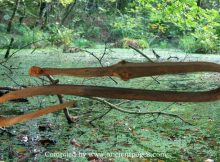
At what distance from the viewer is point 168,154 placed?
1.84 meters

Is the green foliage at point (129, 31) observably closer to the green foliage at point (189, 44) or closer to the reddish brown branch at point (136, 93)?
the green foliage at point (189, 44)

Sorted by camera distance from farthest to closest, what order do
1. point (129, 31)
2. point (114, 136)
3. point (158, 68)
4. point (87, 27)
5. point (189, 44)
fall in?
point (87, 27), point (129, 31), point (189, 44), point (114, 136), point (158, 68)

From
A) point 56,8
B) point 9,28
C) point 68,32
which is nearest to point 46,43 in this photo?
point 68,32

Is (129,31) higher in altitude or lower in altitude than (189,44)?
lower

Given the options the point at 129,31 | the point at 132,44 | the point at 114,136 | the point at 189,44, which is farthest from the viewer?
the point at 129,31

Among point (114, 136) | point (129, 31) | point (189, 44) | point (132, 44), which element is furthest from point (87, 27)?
point (114, 136)

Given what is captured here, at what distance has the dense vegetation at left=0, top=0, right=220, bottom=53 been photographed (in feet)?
32.4

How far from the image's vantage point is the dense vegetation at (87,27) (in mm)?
9875

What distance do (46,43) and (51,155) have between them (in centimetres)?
813

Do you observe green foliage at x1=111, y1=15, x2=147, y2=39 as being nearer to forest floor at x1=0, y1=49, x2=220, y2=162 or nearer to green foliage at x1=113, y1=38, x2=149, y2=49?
green foliage at x1=113, y1=38, x2=149, y2=49

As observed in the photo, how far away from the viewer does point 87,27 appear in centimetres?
1402

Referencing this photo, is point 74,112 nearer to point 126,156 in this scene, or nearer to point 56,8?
point 126,156

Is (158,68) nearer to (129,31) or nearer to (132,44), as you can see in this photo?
(132,44)

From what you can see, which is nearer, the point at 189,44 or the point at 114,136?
the point at 114,136
